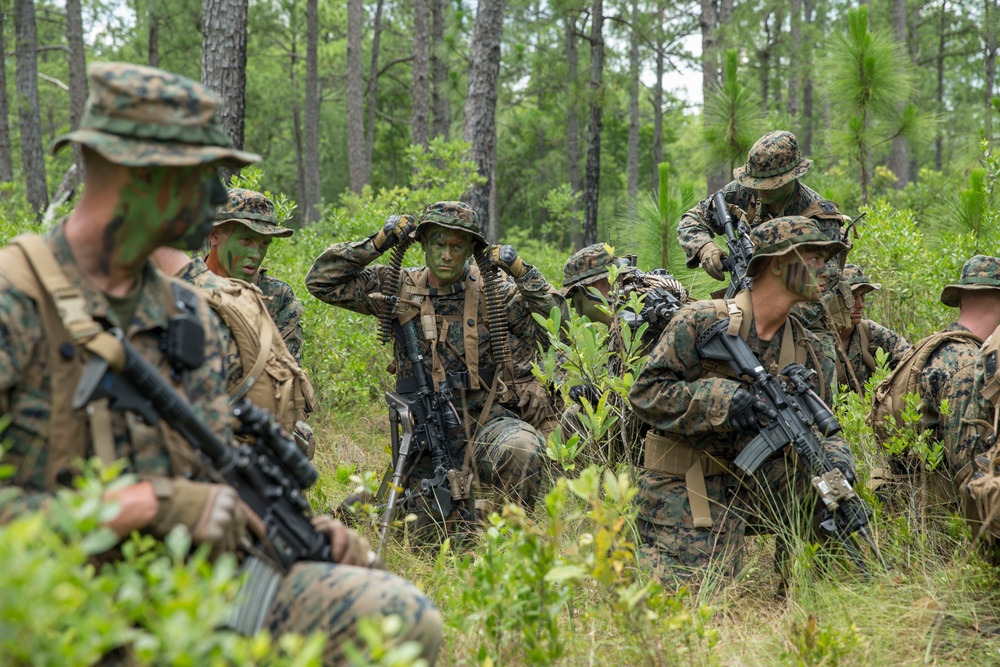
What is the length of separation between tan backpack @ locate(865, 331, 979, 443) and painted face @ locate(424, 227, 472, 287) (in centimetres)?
254

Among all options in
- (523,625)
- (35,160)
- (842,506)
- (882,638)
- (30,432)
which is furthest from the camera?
(35,160)

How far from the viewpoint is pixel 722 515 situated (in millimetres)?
4480

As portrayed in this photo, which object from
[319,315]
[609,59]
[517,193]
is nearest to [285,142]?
[517,193]

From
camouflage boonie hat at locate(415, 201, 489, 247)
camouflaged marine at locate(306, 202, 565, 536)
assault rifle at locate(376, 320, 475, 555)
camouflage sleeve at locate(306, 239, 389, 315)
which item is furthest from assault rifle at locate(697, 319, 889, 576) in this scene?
camouflage sleeve at locate(306, 239, 389, 315)

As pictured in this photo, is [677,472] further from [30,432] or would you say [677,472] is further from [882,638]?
[30,432]

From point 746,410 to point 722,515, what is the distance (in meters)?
0.66

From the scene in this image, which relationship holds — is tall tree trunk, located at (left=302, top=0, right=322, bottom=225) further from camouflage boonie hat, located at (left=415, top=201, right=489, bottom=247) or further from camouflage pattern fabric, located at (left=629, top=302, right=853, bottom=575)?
camouflage pattern fabric, located at (left=629, top=302, right=853, bottom=575)

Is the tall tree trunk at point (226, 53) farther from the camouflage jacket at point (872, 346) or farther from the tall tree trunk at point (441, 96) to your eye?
the tall tree trunk at point (441, 96)

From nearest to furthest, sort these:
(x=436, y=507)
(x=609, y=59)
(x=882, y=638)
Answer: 1. (x=882, y=638)
2. (x=436, y=507)
3. (x=609, y=59)

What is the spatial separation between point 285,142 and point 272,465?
30692 mm

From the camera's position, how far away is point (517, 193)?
27609 millimetres

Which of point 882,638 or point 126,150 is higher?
point 126,150

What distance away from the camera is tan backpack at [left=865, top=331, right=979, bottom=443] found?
15.1 ft

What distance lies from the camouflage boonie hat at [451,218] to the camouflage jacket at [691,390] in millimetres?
1525
